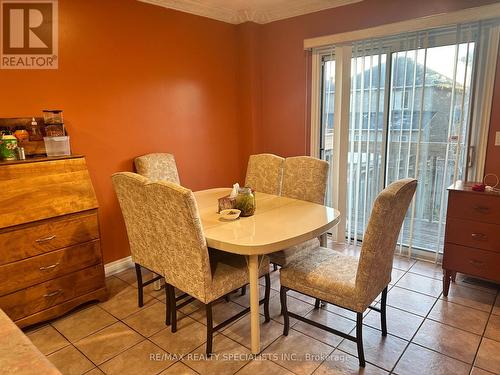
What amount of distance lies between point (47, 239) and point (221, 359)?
1365 millimetres

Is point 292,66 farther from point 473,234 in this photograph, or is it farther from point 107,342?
point 107,342

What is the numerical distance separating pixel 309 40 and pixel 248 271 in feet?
8.45

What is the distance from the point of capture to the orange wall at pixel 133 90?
8.76ft

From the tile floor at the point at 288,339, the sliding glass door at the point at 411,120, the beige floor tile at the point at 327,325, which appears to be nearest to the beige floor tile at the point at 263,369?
the tile floor at the point at 288,339

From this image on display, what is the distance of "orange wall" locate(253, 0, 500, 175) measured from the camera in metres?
3.21

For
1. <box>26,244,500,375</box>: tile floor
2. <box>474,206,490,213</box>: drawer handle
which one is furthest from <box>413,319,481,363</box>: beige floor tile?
<box>474,206,490,213</box>: drawer handle

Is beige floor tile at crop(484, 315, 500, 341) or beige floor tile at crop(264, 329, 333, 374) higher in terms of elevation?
beige floor tile at crop(484, 315, 500, 341)

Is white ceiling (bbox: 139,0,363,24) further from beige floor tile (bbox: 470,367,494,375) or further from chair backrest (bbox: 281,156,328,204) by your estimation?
beige floor tile (bbox: 470,367,494,375)

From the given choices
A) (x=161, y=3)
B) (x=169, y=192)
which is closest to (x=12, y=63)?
(x=161, y=3)

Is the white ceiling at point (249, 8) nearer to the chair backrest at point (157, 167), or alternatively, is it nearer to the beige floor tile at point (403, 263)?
the chair backrest at point (157, 167)

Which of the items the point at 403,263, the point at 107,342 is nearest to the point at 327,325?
the point at 403,263

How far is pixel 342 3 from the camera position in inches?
130

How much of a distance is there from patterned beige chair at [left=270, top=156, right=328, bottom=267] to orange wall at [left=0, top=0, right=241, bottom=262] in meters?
1.24

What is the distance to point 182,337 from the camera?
2221mm
